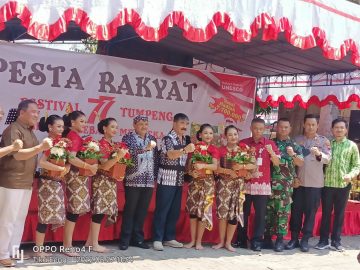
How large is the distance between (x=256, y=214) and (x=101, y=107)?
263 cm

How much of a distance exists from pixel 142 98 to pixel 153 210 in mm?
1931

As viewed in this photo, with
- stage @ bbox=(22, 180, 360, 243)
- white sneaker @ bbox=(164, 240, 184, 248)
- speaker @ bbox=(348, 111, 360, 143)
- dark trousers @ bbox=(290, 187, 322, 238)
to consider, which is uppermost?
speaker @ bbox=(348, 111, 360, 143)

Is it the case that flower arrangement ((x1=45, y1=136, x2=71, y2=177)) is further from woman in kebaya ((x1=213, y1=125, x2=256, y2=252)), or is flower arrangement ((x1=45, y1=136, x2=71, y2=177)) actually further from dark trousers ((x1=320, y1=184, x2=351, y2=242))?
dark trousers ((x1=320, y1=184, x2=351, y2=242))

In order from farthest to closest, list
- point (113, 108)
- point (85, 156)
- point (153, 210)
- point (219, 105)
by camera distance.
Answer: point (219, 105) < point (113, 108) < point (153, 210) < point (85, 156)

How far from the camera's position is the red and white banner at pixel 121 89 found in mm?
6004

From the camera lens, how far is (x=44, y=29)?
155 inches

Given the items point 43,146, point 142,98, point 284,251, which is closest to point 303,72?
point 142,98

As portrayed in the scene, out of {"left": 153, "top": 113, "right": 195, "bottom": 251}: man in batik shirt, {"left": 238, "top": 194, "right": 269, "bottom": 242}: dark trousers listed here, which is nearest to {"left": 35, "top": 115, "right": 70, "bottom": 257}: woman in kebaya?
{"left": 153, "top": 113, "right": 195, "bottom": 251}: man in batik shirt

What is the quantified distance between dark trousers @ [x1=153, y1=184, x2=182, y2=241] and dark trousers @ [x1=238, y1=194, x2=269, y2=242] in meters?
0.87

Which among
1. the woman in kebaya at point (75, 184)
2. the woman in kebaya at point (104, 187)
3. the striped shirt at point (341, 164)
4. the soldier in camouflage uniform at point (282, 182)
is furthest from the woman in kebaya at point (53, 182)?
the striped shirt at point (341, 164)

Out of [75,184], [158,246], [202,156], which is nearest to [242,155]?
[202,156]

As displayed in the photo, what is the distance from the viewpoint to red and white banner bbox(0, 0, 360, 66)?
3957mm

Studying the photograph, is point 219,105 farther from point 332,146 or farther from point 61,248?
point 61,248

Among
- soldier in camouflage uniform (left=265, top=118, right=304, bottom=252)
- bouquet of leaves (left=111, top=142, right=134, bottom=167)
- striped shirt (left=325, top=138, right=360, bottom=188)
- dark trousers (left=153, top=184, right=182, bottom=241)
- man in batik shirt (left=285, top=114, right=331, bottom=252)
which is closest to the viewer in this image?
bouquet of leaves (left=111, top=142, right=134, bottom=167)
